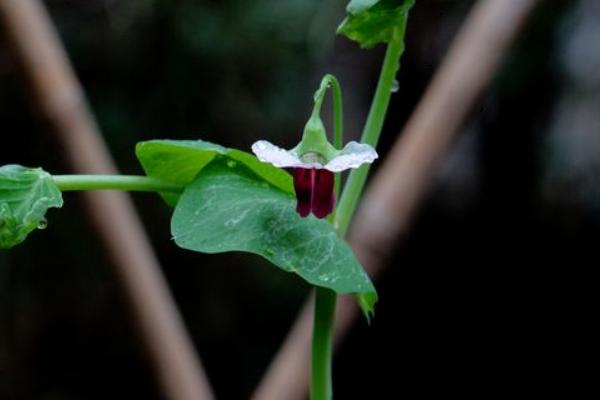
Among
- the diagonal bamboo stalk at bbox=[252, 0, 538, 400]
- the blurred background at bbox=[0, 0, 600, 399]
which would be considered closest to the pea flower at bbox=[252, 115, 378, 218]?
the diagonal bamboo stalk at bbox=[252, 0, 538, 400]

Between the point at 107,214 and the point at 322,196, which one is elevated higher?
the point at 322,196

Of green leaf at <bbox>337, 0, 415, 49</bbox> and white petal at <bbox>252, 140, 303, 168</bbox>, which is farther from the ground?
green leaf at <bbox>337, 0, 415, 49</bbox>

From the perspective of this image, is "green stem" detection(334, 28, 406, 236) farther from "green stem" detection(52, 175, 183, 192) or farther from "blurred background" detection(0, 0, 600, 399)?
"blurred background" detection(0, 0, 600, 399)

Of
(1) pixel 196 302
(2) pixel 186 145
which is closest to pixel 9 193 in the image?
(2) pixel 186 145

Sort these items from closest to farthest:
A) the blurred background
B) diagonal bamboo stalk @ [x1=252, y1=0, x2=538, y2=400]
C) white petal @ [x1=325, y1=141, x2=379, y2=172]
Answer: white petal @ [x1=325, y1=141, x2=379, y2=172], diagonal bamboo stalk @ [x1=252, y1=0, x2=538, y2=400], the blurred background

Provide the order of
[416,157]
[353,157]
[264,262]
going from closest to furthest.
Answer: [353,157] < [416,157] < [264,262]

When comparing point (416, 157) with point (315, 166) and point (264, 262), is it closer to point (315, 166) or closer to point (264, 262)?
point (315, 166)

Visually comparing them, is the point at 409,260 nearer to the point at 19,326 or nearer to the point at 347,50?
the point at 347,50

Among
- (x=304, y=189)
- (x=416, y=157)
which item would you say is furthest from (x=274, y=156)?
(x=416, y=157)
